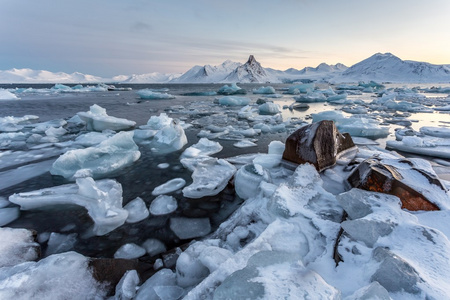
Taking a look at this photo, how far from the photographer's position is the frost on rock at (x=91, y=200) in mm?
2303

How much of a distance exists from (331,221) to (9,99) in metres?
25.1

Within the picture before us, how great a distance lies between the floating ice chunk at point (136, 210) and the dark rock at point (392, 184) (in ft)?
7.38

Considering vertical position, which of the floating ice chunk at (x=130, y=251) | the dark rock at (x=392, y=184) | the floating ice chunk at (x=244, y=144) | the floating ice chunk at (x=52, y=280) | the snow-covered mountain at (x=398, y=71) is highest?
the snow-covered mountain at (x=398, y=71)

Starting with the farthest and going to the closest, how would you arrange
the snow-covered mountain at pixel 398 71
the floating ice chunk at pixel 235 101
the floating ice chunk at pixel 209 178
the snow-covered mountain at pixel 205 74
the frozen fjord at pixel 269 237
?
the snow-covered mountain at pixel 205 74, the snow-covered mountain at pixel 398 71, the floating ice chunk at pixel 235 101, the floating ice chunk at pixel 209 178, the frozen fjord at pixel 269 237

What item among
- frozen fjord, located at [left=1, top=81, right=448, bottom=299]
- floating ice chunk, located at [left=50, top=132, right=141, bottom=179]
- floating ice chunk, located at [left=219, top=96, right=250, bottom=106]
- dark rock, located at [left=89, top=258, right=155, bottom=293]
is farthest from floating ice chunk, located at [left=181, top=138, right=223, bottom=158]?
floating ice chunk, located at [left=219, top=96, right=250, bottom=106]

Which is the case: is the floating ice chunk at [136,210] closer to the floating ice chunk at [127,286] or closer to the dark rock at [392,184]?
the floating ice chunk at [127,286]

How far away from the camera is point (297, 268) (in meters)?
1.20

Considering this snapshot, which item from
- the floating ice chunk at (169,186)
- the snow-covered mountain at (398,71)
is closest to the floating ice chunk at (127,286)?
the floating ice chunk at (169,186)

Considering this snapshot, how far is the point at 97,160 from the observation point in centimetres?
384

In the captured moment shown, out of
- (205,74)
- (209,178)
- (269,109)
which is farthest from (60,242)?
(205,74)

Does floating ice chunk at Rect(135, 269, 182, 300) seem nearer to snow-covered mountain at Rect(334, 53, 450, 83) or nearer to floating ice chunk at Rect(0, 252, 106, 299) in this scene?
floating ice chunk at Rect(0, 252, 106, 299)

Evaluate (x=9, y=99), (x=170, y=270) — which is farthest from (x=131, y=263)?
(x=9, y=99)

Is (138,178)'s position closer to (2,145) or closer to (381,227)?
(381,227)

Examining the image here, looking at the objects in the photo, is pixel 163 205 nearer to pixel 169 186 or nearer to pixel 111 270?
pixel 169 186
